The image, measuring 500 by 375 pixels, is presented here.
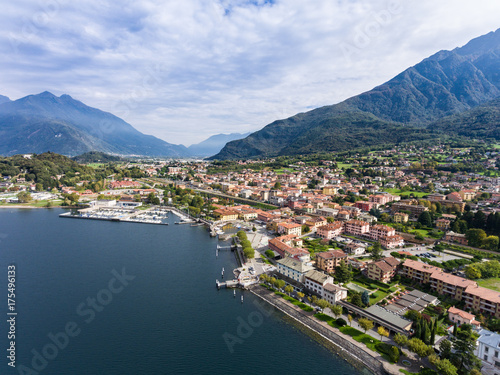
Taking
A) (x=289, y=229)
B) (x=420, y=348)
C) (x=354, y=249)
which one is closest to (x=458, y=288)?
(x=420, y=348)

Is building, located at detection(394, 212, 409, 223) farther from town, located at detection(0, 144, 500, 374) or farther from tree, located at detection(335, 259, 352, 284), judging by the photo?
tree, located at detection(335, 259, 352, 284)

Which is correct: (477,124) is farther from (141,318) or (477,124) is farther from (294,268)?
(141,318)

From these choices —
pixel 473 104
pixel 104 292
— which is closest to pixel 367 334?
pixel 104 292

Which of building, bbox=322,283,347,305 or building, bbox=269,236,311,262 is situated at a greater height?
building, bbox=269,236,311,262

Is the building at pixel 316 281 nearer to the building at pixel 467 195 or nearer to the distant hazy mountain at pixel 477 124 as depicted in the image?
the building at pixel 467 195

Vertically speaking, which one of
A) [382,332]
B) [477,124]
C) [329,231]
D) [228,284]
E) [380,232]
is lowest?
[228,284]

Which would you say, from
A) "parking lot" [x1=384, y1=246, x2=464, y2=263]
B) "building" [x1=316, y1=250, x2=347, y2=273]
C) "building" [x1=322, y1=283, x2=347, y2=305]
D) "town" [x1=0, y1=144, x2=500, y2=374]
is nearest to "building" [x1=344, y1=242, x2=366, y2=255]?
"town" [x1=0, y1=144, x2=500, y2=374]
